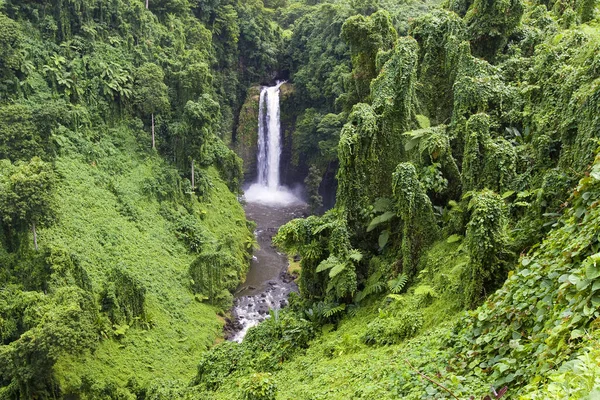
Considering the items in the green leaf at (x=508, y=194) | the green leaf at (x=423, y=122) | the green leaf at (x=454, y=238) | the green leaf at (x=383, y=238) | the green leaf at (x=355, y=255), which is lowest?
the green leaf at (x=355, y=255)

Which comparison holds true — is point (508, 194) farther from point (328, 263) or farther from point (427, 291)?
point (328, 263)

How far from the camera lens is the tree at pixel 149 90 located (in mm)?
25000

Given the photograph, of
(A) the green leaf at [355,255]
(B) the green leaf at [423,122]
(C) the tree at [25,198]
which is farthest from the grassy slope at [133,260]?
(B) the green leaf at [423,122]

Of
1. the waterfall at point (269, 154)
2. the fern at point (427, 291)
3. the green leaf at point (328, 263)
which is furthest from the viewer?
the waterfall at point (269, 154)

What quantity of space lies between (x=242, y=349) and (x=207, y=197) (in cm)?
1666

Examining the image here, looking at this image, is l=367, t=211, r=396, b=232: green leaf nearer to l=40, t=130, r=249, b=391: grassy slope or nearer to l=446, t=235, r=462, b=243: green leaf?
l=446, t=235, r=462, b=243: green leaf

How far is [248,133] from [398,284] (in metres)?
28.7

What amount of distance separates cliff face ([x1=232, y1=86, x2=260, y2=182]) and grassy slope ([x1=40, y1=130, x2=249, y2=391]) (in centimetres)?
1167

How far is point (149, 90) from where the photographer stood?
985 inches

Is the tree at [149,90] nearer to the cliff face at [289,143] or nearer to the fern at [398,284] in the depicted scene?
the cliff face at [289,143]

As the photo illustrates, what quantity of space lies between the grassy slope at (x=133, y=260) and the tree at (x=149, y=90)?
8.69 feet

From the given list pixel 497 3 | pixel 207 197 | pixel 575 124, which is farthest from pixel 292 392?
pixel 207 197

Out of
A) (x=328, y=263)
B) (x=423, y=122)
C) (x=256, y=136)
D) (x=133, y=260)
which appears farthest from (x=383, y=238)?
(x=256, y=136)

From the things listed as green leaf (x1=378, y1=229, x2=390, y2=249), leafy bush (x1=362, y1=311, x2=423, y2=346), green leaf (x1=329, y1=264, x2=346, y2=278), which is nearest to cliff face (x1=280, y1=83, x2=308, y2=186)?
green leaf (x1=378, y1=229, x2=390, y2=249)
